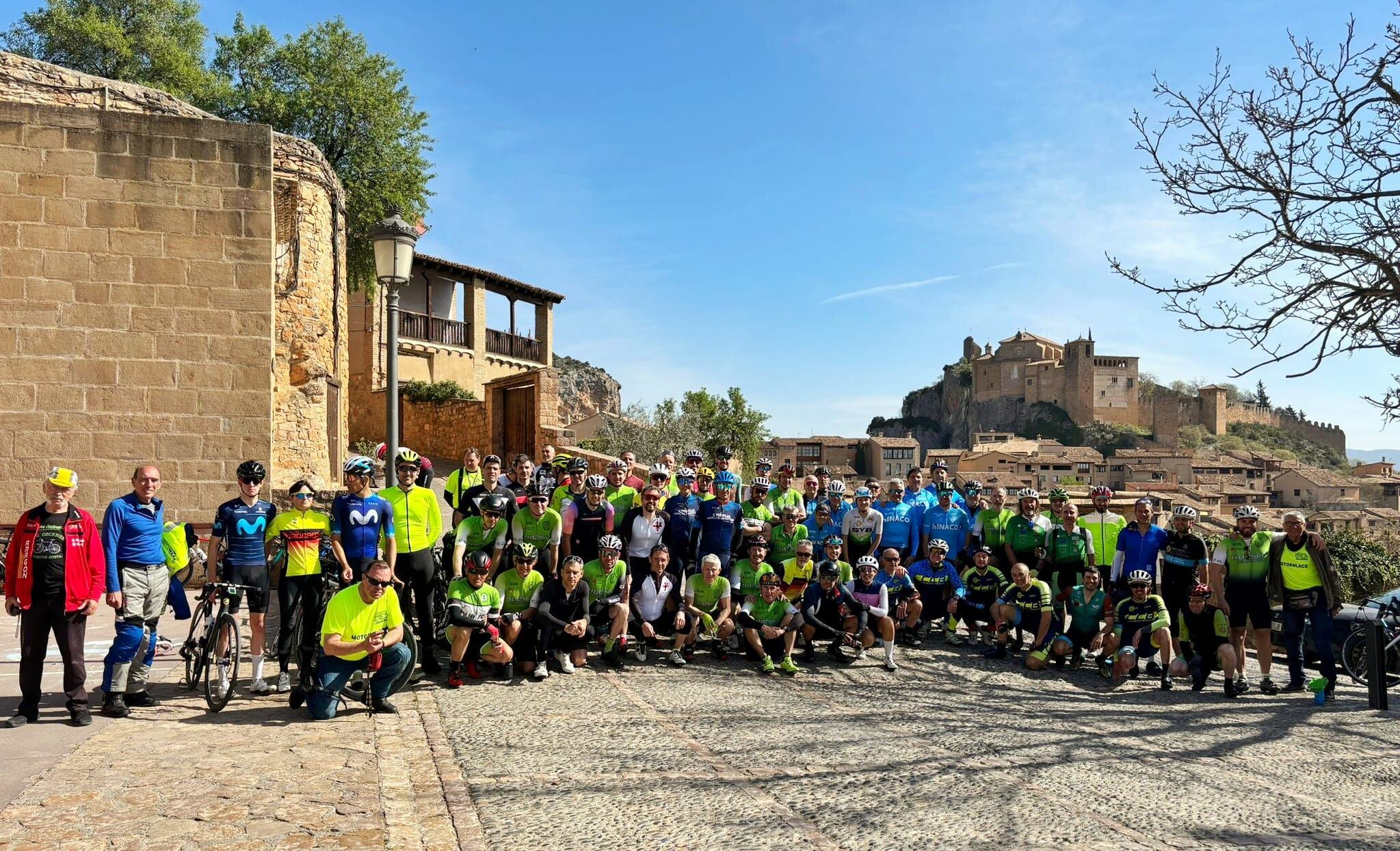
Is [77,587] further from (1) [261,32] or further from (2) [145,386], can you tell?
(1) [261,32]

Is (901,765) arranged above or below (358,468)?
below

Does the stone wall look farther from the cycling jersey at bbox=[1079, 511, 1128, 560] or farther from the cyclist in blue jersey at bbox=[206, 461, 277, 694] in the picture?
the cycling jersey at bbox=[1079, 511, 1128, 560]

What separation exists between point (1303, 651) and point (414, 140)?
27106 millimetres

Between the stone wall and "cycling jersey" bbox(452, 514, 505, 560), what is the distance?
3296mm

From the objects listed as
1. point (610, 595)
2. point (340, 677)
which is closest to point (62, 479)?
point (340, 677)

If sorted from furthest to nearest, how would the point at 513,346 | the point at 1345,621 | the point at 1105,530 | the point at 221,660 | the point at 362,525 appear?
the point at 513,346 < the point at 1105,530 < the point at 1345,621 < the point at 362,525 < the point at 221,660

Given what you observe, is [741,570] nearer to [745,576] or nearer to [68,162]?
[745,576]

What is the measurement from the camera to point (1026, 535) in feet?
33.2

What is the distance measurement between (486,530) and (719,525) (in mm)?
2231

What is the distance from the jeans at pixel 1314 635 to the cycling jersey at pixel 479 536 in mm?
6851

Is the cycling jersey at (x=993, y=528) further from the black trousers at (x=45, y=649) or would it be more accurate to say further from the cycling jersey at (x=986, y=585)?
the black trousers at (x=45, y=649)

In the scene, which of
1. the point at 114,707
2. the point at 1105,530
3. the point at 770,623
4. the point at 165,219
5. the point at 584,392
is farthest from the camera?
the point at 584,392

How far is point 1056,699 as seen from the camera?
7898 millimetres

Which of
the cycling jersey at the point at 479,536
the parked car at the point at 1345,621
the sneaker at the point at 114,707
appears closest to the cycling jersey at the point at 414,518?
the cycling jersey at the point at 479,536
